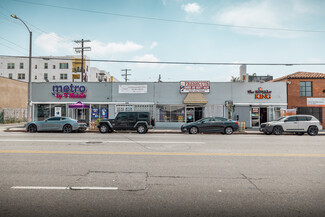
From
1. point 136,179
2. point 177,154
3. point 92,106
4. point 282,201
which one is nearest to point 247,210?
point 282,201

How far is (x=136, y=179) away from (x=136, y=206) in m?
Answer: 1.42

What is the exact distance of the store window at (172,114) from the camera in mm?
23141

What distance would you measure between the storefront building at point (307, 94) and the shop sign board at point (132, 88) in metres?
15.1

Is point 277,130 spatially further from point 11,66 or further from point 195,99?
point 11,66

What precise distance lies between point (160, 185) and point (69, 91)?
72.9 feet

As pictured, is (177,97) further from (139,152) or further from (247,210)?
(247,210)

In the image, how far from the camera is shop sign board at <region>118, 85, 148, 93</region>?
23422 mm

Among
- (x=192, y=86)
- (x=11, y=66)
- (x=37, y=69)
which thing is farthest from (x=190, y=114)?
(x=11, y=66)

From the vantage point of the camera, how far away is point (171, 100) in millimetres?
23188

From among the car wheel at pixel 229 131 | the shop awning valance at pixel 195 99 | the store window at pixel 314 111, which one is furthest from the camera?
the store window at pixel 314 111

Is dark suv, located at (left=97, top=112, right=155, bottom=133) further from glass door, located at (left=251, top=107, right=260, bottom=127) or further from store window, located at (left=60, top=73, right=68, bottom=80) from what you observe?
store window, located at (left=60, top=73, right=68, bottom=80)

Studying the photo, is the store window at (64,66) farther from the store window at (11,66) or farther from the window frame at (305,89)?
the window frame at (305,89)

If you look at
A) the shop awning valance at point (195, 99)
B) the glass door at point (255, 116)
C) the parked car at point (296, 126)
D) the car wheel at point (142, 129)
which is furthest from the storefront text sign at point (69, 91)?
the parked car at point (296, 126)

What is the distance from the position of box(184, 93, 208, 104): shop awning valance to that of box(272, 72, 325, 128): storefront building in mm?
8969
